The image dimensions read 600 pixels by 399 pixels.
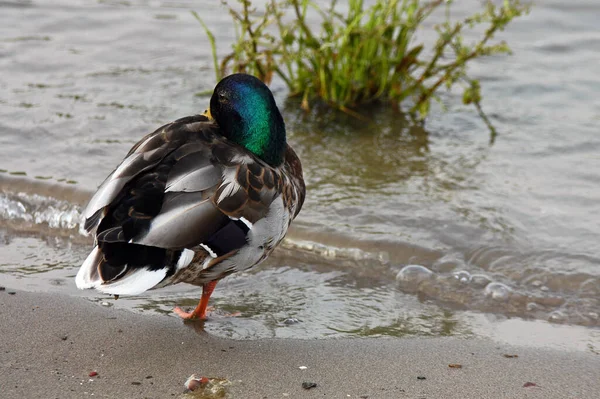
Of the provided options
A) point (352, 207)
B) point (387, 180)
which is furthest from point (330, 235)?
point (387, 180)

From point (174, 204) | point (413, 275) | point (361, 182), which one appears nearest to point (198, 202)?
point (174, 204)

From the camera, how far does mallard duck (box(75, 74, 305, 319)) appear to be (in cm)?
368

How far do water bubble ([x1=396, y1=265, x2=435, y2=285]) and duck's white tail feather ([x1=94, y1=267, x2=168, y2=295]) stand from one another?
1796mm

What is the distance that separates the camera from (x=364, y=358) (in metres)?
3.98

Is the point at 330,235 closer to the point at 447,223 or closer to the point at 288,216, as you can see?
the point at 447,223

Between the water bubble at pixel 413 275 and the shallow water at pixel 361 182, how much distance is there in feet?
0.05

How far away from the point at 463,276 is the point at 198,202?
1.92 meters

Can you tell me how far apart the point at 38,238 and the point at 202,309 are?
1.62 metres

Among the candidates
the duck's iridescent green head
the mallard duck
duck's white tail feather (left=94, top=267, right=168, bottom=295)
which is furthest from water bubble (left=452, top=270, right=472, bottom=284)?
duck's white tail feather (left=94, top=267, right=168, bottom=295)

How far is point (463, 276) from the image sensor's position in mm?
5129

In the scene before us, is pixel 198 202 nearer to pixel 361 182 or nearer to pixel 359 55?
pixel 361 182

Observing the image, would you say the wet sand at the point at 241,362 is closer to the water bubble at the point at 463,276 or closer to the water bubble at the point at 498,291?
the water bubble at the point at 498,291

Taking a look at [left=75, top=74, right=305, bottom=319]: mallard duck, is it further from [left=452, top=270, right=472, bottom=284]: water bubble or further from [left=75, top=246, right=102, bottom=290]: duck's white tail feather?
[left=452, top=270, right=472, bottom=284]: water bubble

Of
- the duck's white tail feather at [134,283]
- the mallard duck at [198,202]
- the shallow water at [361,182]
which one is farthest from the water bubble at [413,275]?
the duck's white tail feather at [134,283]
